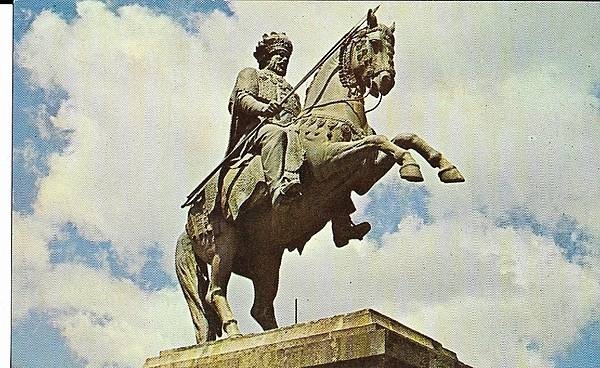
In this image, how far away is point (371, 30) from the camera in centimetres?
1143

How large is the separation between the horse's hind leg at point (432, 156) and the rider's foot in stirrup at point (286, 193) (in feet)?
3.48

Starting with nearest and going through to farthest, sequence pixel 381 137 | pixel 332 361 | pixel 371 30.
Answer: pixel 332 361
pixel 381 137
pixel 371 30

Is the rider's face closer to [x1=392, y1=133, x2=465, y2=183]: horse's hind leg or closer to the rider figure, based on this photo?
the rider figure

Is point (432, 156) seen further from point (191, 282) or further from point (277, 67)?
point (191, 282)

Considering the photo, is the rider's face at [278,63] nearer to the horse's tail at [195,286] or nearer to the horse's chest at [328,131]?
the horse's chest at [328,131]

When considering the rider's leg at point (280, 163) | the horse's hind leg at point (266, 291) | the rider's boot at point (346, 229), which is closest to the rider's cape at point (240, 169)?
the rider's leg at point (280, 163)

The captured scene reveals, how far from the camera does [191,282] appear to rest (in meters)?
12.0

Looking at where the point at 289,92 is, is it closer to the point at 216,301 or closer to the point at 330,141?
the point at 330,141

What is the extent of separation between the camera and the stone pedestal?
9438 millimetres

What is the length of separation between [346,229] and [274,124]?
4.39 ft

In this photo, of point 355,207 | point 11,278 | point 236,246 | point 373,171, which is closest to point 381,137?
point 373,171

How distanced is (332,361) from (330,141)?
2483mm

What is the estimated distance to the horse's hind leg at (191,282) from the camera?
11852 mm

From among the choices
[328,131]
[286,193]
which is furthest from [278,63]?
[286,193]
